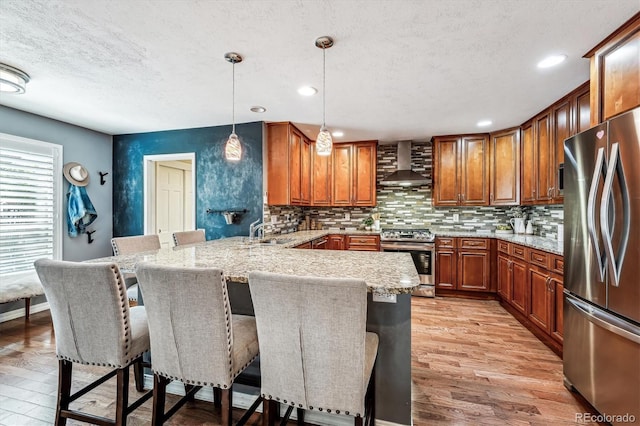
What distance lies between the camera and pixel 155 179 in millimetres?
4379

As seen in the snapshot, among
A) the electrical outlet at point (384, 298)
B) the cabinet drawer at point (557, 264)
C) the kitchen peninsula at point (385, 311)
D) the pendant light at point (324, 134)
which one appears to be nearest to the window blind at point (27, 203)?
the kitchen peninsula at point (385, 311)

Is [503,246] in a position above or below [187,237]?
below

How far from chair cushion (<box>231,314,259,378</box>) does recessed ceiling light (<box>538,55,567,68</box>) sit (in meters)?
2.80

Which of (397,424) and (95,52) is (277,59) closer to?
(95,52)

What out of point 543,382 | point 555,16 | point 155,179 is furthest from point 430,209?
point 155,179

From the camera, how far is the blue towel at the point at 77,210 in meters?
3.78

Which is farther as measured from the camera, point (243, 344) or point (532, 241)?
point (532, 241)

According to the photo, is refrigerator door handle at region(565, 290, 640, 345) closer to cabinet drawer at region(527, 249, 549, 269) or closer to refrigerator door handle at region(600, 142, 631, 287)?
refrigerator door handle at region(600, 142, 631, 287)

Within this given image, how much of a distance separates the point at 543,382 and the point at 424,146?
3719 millimetres

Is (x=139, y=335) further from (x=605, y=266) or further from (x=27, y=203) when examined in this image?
(x=27, y=203)

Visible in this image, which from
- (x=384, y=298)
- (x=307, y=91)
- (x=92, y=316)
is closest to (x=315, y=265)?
(x=384, y=298)

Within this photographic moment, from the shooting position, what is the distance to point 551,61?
2275 millimetres

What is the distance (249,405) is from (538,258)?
287cm

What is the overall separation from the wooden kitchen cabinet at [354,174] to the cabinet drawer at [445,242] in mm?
1178
